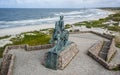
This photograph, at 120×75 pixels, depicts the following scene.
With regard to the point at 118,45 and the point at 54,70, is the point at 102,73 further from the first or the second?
the point at 118,45

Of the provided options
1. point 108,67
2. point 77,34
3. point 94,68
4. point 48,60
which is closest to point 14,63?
point 48,60

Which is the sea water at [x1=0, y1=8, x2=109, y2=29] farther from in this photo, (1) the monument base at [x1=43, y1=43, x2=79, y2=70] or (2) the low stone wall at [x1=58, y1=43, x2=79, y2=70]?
(1) the monument base at [x1=43, y1=43, x2=79, y2=70]

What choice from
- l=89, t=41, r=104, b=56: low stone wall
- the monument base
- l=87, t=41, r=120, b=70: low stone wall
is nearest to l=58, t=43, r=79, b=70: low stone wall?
the monument base

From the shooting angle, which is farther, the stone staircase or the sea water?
the sea water

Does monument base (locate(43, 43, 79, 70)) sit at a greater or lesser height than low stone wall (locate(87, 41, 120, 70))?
greater

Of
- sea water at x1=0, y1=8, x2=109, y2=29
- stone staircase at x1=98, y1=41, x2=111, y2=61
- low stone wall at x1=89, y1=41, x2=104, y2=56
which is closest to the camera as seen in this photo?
low stone wall at x1=89, y1=41, x2=104, y2=56

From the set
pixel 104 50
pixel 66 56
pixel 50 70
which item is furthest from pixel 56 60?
pixel 104 50

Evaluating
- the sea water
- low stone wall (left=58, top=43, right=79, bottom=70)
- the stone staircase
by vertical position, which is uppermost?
low stone wall (left=58, top=43, right=79, bottom=70)

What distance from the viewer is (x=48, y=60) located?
1552 centimetres

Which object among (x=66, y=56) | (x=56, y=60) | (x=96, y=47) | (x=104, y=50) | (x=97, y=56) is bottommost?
(x=104, y=50)

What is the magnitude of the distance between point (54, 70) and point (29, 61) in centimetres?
278

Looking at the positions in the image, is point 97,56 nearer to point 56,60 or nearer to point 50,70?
point 56,60

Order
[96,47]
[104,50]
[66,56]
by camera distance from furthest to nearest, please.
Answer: [104,50] → [96,47] → [66,56]

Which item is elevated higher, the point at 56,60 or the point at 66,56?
the point at 56,60
